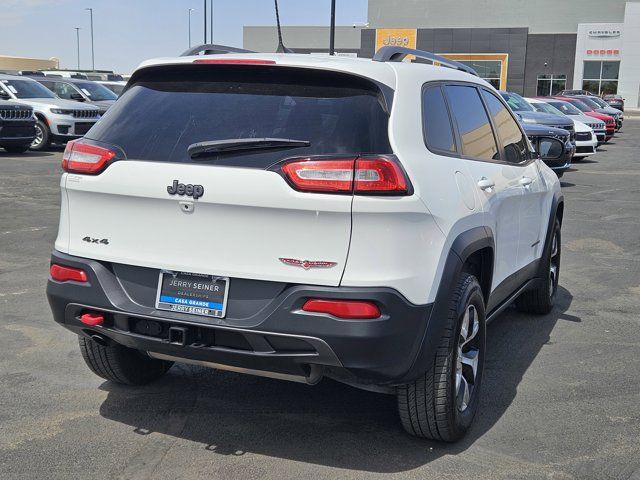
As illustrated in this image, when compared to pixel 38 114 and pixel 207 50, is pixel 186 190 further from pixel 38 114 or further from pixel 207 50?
pixel 38 114

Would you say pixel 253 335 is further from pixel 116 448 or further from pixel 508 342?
pixel 508 342

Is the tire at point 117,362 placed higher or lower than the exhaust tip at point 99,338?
lower

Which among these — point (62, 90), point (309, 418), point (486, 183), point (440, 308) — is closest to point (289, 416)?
point (309, 418)

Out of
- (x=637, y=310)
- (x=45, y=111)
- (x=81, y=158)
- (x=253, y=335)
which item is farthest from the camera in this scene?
(x=45, y=111)

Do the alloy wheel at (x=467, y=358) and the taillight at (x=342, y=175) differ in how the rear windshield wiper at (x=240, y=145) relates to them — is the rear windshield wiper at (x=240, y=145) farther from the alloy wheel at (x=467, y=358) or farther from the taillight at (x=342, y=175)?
the alloy wheel at (x=467, y=358)

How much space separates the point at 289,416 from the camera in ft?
13.6

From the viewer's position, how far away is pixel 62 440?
383cm

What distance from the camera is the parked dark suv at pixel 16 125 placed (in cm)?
1791

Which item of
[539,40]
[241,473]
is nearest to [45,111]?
[241,473]

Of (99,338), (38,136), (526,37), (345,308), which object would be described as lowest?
(38,136)

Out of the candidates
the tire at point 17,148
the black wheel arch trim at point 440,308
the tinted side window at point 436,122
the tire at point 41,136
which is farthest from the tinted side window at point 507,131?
the tire at point 41,136

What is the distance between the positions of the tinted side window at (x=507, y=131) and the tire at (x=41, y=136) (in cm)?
1664

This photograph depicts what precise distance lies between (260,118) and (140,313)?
3.33ft

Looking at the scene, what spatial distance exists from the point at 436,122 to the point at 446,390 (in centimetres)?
131
